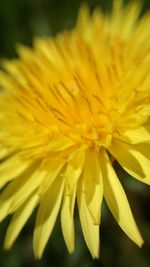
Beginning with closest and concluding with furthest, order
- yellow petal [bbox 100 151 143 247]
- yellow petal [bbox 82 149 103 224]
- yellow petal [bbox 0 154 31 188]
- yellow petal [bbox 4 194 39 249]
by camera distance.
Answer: yellow petal [bbox 100 151 143 247]
yellow petal [bbox 82 149 103 224]
yellow petal [bbox 4 194 39 249]
yellow petal [bbox 0 154 31 188]

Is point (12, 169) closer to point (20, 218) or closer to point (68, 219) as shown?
point (20, 218)

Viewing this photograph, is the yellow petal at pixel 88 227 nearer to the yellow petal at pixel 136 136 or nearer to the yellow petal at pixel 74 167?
the yellow petal at pixel 74 167

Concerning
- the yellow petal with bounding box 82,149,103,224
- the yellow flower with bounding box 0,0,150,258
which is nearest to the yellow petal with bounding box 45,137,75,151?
the yellow flower with bounding box 0,0,150,258

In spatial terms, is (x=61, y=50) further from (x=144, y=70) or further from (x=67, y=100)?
(x=144, y=70)

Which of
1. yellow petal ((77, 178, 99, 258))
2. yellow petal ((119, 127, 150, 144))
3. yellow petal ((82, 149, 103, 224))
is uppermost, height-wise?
yellow petal ((119, 127, 150, 144))

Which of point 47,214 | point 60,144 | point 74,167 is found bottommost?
point 47,214

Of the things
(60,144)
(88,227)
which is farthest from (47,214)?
(60,144)

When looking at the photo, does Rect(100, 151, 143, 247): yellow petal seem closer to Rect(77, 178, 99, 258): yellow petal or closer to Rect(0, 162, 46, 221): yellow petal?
Rect(77, 178, 99, 258): yellow petal

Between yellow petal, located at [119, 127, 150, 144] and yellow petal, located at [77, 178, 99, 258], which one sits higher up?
yellow petal, located at [119, 127, 150, 144]
